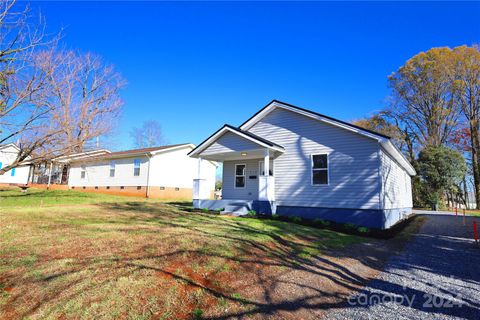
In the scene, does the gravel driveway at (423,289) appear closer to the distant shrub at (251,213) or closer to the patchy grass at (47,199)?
the distant shrub at (251,213)

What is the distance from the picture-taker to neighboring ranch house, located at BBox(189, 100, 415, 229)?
35.8 ft

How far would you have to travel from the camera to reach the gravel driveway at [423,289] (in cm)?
377

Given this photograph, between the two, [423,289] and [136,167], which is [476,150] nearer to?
[423,289]

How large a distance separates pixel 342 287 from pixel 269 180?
7824mm

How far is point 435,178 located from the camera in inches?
938

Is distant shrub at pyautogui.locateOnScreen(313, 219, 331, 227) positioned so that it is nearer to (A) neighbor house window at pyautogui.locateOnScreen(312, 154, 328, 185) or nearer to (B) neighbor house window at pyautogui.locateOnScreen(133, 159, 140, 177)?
(A) neighbor house window at pyautogui.locateOnScreen(312, 154, 328, 185)

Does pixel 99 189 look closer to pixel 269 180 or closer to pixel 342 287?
pixel 269 180

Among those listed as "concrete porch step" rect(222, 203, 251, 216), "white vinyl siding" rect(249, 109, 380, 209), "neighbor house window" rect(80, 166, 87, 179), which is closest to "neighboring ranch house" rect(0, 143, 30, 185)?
"neighbor house window" rect(80, 166, 87, 179)

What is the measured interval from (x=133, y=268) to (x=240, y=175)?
10762mm

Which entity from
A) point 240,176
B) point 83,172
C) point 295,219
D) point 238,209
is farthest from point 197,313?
point 83,172

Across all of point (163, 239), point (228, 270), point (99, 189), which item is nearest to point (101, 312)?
point (228, 270)

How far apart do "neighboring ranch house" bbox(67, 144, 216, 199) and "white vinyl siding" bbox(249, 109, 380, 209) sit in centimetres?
970

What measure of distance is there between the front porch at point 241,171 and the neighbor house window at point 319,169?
1692mm

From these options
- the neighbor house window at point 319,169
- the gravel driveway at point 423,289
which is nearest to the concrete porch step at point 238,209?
the neighbor house window at point 319,169
